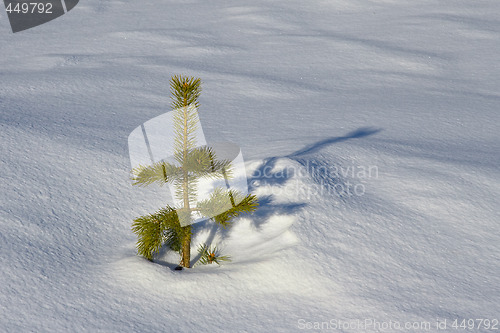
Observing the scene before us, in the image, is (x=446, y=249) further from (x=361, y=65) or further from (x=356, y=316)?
(x=361, y=65)

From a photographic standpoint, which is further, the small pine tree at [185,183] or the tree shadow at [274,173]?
the tree shadow at [274,173]

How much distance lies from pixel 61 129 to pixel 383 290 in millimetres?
2956

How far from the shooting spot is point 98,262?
9.62 ft
